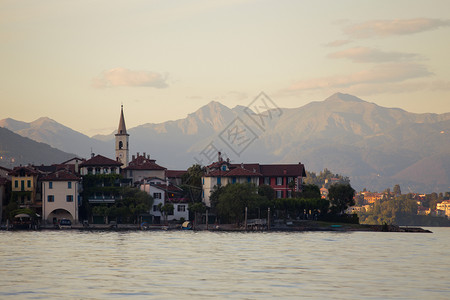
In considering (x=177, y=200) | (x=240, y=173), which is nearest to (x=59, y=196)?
(x=177, y=200)

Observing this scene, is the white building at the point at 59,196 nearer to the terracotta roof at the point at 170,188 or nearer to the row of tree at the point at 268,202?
the terracotta roof at the point at 170,188

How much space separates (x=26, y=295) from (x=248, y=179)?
322 feet

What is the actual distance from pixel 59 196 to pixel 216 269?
2845 inches

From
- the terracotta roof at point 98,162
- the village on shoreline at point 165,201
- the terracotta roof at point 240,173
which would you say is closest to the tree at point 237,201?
the village on shoreline at point 165,201

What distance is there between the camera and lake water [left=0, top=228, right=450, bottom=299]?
4928cm

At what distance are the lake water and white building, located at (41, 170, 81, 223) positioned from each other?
1224 inches

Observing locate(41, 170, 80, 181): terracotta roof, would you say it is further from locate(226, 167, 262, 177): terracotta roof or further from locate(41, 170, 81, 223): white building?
locate(226, 167, 262, 177): terracotta roof

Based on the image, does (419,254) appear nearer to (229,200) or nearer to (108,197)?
(229,200)

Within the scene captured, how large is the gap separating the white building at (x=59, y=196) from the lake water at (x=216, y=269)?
1224 inches

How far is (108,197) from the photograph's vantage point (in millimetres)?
132750

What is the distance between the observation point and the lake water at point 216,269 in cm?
4928

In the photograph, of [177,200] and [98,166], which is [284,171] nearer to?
[177,200]

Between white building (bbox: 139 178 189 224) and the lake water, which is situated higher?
white building (bbox: 139 178 189 224)

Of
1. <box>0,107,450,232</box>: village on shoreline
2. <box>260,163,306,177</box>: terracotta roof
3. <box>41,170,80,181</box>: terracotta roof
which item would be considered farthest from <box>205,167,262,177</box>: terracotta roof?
<box>41,170,80,181</box>: terracotta roof
